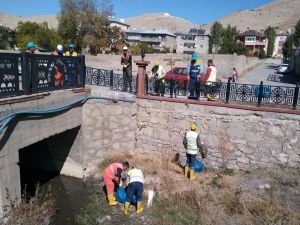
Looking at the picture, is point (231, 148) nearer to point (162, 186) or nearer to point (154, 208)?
point (162, 186)

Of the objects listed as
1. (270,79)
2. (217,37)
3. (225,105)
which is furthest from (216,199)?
(217,37)

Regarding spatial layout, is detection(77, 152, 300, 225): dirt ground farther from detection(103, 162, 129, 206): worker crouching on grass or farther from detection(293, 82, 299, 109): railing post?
detection(293, 82, 299, 109): railing post

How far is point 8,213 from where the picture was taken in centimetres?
704

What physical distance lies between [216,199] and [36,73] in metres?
6.00

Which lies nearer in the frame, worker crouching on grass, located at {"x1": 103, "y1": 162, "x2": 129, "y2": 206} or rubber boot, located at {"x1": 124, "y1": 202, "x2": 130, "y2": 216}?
rubber boot, located at {"x1": 124, "y1": 202, "x2": 130, "y2": 216}

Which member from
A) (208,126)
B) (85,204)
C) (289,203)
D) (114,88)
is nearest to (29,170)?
(85,204)

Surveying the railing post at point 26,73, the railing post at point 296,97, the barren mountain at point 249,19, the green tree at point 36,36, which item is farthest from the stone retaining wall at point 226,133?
the barren mountain at point 249,19

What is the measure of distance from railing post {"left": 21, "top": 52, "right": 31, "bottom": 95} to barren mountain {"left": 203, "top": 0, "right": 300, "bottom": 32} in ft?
527

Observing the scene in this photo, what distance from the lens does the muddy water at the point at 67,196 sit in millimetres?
8425

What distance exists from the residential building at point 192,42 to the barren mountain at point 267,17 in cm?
7020

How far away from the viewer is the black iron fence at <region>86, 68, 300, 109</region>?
31.6 feet

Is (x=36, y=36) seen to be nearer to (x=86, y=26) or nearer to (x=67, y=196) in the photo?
(x=86, y=26)

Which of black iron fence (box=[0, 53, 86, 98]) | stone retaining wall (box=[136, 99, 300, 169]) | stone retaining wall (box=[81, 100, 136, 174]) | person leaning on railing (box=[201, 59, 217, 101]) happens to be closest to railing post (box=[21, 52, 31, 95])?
black iron fence (box=[0, 53, 86, 98])

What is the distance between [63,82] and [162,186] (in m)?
4.49
